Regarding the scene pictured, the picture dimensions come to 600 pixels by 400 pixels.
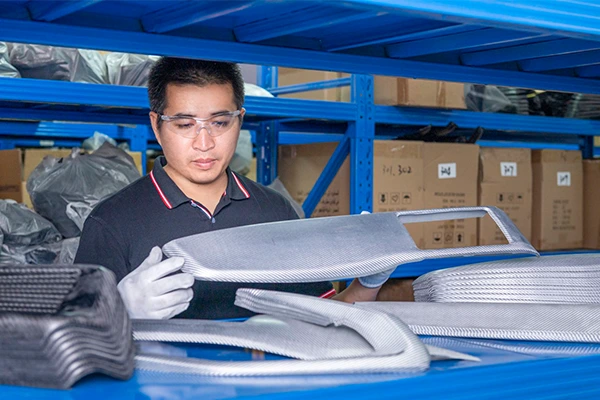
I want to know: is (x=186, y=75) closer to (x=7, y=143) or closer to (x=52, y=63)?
(x=52, y=63)

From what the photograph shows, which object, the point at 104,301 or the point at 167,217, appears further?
the point at 167,217

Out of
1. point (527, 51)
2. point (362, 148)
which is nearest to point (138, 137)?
point (362, 148)

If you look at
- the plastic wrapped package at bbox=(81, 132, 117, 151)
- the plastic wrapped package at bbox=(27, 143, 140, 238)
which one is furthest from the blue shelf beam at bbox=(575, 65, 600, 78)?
the plastic wrapped package at bbox=(81, 132, 117, 151)

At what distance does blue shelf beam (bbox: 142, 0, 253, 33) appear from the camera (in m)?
1.09

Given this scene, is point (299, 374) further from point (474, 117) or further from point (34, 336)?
point (474, 117)

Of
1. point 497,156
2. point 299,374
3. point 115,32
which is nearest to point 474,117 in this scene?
point 497,156

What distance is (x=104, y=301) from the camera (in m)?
0.66

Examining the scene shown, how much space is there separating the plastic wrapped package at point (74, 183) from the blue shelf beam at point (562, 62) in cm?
193

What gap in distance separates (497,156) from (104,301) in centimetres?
299

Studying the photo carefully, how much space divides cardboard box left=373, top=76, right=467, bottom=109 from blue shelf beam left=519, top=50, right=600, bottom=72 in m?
1.47

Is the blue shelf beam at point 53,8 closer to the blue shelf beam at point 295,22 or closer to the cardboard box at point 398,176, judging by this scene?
the blue shelf beam at point 295,22

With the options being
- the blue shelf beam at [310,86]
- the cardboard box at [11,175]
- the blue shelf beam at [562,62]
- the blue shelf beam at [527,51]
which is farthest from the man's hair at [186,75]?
the cardboard box at [11,175]

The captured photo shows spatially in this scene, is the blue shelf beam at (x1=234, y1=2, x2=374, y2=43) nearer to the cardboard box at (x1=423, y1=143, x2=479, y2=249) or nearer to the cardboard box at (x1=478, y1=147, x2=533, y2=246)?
the cardboard box at (x1=423, y1=143, x2=479, y2=249)

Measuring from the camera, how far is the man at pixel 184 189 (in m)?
1.72
